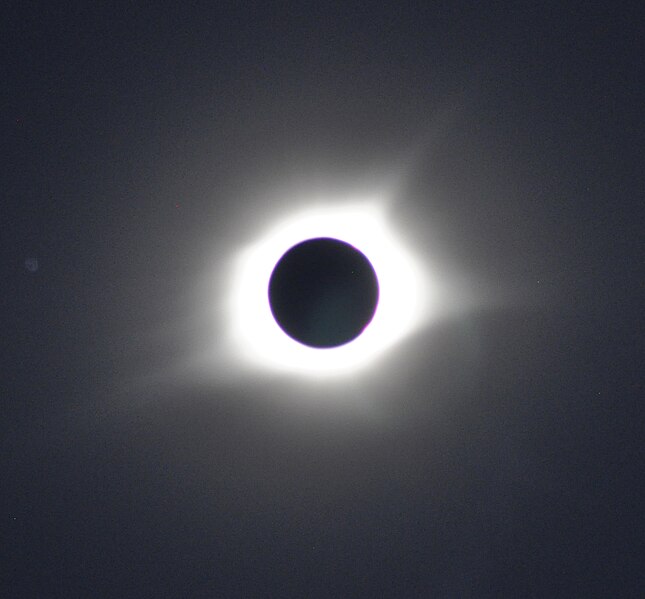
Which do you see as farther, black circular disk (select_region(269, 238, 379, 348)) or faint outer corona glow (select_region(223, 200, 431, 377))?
faint outer corona glow (select_region(223, 200, 431, 377))

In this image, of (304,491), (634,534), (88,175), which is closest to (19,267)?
(88,175)

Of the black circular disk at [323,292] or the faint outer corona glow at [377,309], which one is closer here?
the black circular disk at [323,292]

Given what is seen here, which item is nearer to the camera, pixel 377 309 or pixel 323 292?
pixel 323 292

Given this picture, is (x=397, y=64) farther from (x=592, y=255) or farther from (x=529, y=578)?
(x=529, y=578)
